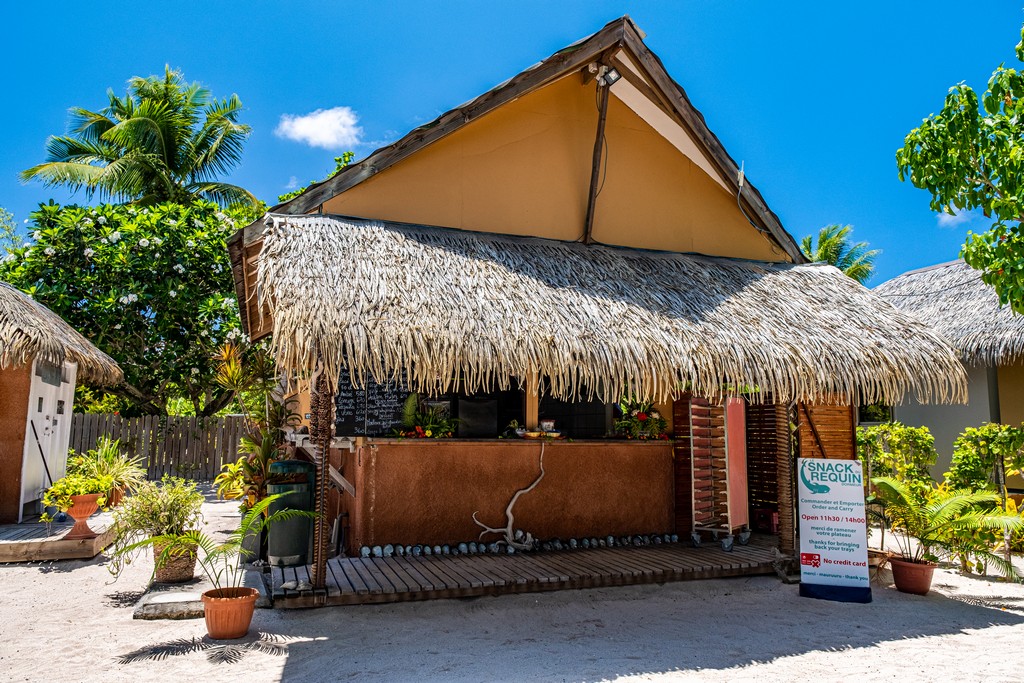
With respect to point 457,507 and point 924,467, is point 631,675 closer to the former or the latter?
point 457,507

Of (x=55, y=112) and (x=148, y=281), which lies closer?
(x=148, y=281)

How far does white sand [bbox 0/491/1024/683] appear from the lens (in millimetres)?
4605

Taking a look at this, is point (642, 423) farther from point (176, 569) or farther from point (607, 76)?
point (176, 569)

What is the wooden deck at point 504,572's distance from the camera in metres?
5.86

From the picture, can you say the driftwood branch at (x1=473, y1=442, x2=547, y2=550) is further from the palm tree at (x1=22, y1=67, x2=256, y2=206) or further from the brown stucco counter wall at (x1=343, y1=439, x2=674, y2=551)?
the palm tree at (x1=22, y1=67, x2=256, y2=206)

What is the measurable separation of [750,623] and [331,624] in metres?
3.37

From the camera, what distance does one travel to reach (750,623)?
229 inches

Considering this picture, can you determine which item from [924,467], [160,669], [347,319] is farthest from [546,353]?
[924,467]

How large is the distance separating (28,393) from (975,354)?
1406 cm

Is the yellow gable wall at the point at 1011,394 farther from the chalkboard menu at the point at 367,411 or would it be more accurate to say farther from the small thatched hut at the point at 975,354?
the chalkboard menu at the point at 367,411

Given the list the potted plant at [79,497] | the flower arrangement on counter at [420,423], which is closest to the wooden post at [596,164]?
the flower arrangement on counter at [420,423]

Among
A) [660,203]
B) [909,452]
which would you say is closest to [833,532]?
[909,452]

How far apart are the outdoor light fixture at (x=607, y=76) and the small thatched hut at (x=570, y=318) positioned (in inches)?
1.5

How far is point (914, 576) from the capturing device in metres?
6.86
